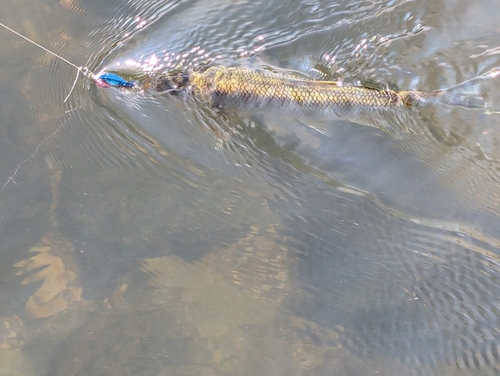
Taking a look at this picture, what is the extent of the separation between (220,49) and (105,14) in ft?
4.48

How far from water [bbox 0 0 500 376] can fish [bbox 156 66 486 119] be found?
0.14m

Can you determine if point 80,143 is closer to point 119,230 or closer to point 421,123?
point 119,230

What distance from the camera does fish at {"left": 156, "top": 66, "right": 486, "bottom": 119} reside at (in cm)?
412

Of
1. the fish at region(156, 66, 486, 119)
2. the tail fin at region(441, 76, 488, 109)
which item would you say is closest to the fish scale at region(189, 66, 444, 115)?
the fish at region(156, 66, 486, 119)

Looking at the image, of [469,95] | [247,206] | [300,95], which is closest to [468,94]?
[469,95]

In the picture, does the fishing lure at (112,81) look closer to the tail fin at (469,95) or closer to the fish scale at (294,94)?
the fish scale at (294,94)

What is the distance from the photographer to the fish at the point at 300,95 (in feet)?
13.5

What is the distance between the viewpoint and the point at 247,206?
4242 millimetres

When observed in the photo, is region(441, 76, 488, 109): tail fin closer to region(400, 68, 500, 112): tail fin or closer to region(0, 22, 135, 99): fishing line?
region(400, 68, 500, 112): tail fin

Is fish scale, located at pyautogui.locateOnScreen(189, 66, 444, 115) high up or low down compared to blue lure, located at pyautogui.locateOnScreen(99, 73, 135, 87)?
down

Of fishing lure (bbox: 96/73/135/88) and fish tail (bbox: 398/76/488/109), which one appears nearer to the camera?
fish tail (bbox: 398/76/488/109)

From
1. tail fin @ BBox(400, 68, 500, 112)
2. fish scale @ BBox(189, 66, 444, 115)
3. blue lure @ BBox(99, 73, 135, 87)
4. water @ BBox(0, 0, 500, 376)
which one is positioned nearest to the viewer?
water @ BBox(0, 0, 500, 376)

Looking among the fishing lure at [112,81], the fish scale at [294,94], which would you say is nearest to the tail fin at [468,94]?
the fish scale at [294,94]

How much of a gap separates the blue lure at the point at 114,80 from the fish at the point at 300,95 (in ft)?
2.23
